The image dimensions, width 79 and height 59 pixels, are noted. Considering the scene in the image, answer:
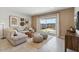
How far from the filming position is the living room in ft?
8.02

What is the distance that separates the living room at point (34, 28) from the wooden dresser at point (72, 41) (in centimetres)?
12

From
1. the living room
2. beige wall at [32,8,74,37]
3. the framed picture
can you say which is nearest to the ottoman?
the living room

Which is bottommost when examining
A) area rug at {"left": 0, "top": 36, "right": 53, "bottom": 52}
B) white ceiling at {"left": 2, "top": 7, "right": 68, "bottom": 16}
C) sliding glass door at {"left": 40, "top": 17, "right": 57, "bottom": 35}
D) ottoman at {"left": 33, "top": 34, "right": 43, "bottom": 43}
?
area rug at {"left": 0, "top": 36, "right": 53, "bottom": 52}

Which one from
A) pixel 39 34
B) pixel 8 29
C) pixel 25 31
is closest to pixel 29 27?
pixel 25 31

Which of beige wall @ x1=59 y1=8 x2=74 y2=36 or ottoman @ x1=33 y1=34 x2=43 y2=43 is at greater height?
beige wall @ x1=59 y1=8 x2=74 y2=36

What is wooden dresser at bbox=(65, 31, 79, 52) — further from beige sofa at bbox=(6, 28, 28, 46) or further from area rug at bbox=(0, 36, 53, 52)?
beige sofa at bbox=(6, 28, 28, 46)

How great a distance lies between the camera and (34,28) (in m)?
2.64

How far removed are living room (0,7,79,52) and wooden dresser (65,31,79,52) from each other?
115mm

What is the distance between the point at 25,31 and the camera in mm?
2592

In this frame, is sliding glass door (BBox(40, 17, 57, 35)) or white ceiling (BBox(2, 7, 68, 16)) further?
sliding glass door (BBox(40, 17, 57, 35))

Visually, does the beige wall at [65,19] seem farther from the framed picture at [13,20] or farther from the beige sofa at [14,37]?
the framed picture at [13,20]

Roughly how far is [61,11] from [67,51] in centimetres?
111

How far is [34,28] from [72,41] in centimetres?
112
